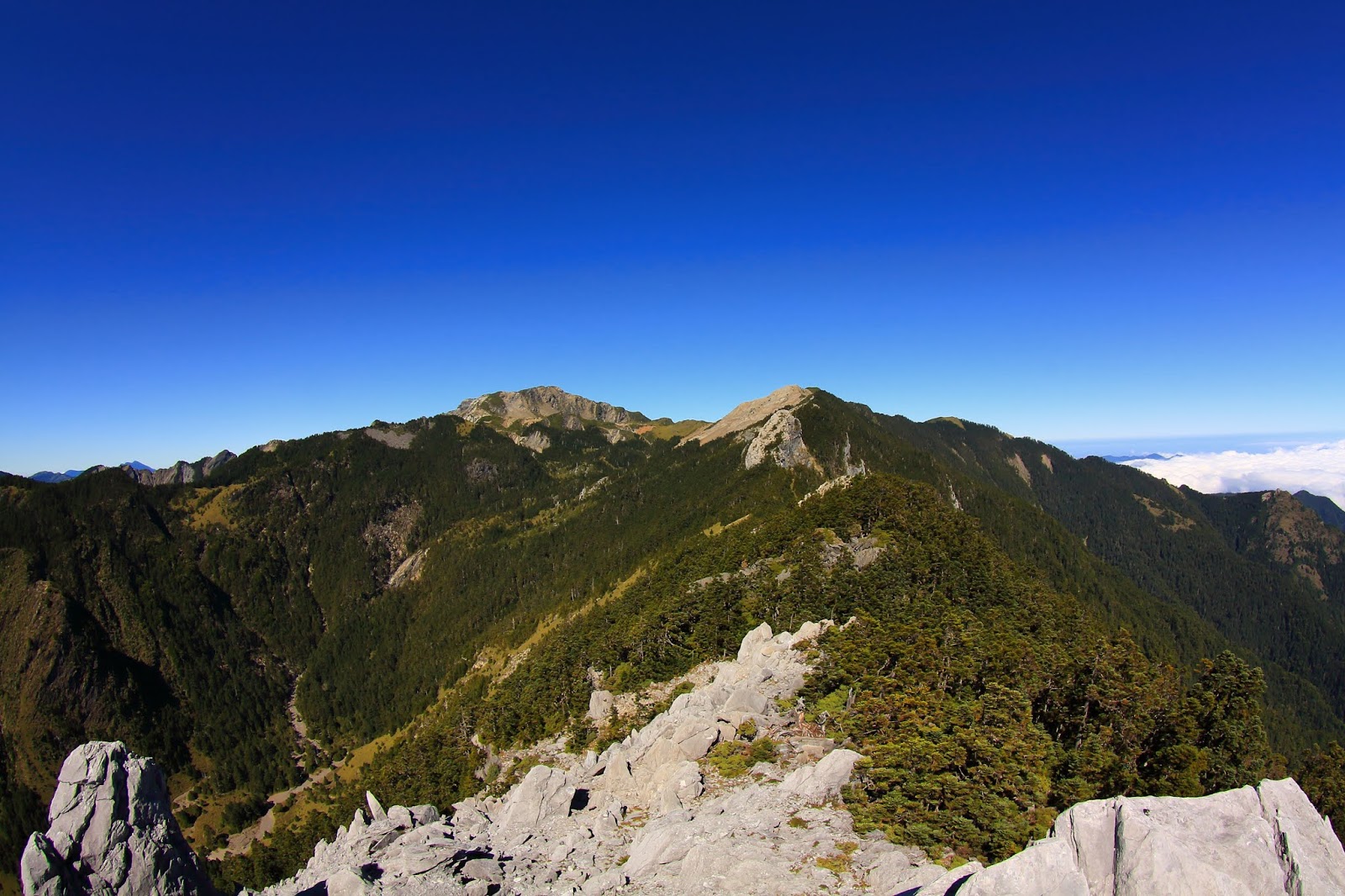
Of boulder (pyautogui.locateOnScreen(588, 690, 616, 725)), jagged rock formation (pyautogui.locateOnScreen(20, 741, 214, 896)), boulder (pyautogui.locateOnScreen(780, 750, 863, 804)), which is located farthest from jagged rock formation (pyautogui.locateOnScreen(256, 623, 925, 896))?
boulder (pyautogui.locateOnScreen(588, 690, 616, 725))

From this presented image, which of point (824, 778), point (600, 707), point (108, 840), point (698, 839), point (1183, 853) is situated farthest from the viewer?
point (600, 707)

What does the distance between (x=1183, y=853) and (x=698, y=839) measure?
74.4ft

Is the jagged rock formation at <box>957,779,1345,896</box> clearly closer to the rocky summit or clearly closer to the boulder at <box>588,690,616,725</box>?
the rocky summit

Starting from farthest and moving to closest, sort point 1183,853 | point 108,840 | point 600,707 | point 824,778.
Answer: point 600,707
point 824,778
point 108,840
point 1183,853

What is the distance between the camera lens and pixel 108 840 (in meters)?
28.7

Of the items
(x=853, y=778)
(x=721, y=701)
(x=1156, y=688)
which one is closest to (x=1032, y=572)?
(x=1156, y=688)

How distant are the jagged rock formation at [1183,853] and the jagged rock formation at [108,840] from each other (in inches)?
1434

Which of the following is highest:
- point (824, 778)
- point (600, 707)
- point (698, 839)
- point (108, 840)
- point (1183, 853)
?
point (1183, 853)

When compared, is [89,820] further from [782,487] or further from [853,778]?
[782,487]

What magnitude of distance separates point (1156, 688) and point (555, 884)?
50.0 metres

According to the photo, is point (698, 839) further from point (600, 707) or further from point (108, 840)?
point (600, 707)

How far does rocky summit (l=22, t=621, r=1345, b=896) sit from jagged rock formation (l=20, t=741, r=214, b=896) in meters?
0.07

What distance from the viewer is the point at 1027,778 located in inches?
1394

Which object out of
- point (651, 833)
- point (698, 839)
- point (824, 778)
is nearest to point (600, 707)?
point (651, 833)
